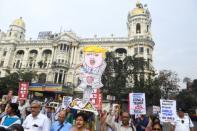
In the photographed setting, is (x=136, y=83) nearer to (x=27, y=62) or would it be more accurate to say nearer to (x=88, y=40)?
(x=88, y=40)

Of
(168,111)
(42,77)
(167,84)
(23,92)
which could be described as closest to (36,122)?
(168,111)

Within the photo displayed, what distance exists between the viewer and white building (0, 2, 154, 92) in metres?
48.6

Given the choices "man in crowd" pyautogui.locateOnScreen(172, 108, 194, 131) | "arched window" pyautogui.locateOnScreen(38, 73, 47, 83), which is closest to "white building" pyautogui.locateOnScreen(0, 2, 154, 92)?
"arched window" pyautogui.locateOnScreen(38, 73, 47, 83)

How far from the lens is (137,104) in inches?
406

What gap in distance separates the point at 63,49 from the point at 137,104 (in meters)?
42.4

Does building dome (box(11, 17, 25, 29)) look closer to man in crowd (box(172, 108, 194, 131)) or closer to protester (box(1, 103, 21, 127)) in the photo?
man in crowd (box(172, 108, 194, 131))

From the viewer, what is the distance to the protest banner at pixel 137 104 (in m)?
10.1

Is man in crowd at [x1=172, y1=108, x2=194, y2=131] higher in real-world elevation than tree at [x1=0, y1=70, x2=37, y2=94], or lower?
lower

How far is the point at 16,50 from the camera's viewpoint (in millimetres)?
57219

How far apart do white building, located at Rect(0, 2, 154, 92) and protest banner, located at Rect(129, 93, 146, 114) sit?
3650cm

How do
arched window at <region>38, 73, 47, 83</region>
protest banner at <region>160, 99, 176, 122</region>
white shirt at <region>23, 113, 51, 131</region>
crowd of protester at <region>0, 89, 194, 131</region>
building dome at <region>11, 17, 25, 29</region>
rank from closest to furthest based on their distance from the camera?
crowd of protester at <region>0, 89, 194, 131</region>
white shirt at <region>23, 113, 51, 131</region>
protest banner at <region>160, 99, 176, 122</region>
arched window at <region>38, 73, 47, 83</region>
building dome at <region>11, 17, 25, 29</region>

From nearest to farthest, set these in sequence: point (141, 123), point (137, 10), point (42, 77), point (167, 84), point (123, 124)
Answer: point (123, 124) → point (141, 123) → point (167, 84) → point (42, 77) → point (137, 10)

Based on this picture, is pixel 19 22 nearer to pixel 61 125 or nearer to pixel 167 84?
pixel 167 84

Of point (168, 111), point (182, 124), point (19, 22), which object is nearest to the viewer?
point (182, 124)
